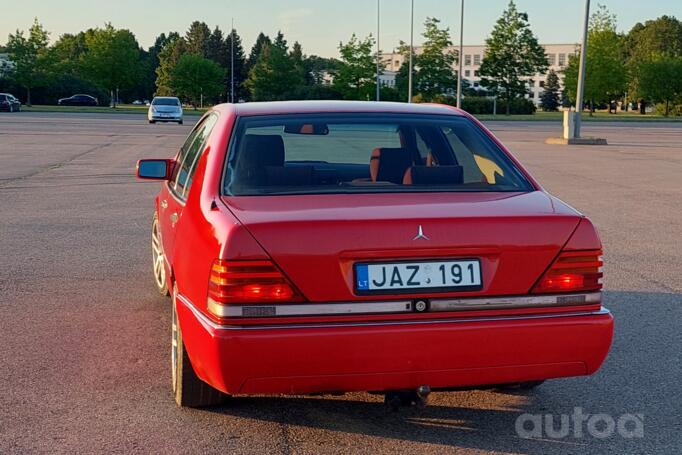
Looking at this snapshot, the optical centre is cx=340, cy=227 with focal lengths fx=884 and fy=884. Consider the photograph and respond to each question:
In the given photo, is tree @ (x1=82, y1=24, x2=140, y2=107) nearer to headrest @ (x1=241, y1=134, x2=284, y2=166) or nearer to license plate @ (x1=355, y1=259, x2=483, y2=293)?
headrest @ (x1=241, y1=134, x2=284, y2=166)

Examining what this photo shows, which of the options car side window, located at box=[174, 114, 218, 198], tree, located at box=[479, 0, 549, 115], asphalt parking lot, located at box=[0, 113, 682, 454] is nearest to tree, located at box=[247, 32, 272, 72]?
tree, located at box=[479, 0, 549, 115]

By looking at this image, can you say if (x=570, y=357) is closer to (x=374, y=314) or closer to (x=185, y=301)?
(x=374, y=314)

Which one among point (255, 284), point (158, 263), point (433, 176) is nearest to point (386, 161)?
point (433, 176)

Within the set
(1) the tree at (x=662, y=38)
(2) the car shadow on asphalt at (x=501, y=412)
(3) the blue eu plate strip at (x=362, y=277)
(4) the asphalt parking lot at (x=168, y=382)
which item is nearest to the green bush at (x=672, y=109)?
(1) the tree at (x=662, y=38)

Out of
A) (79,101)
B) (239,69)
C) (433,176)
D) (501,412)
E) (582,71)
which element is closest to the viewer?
(501,412)

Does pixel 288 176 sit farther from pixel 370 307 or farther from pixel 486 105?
pixel 486 105

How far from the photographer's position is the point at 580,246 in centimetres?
375

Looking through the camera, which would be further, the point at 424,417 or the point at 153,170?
the point at 153,170

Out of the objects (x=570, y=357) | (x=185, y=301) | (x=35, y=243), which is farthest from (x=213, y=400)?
(x=35, y=243)

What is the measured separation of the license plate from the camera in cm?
356

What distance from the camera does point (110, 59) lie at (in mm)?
89250

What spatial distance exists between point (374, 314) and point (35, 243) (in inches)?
255

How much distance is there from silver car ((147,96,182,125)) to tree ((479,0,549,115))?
4826cm

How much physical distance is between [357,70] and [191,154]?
7643 cm
